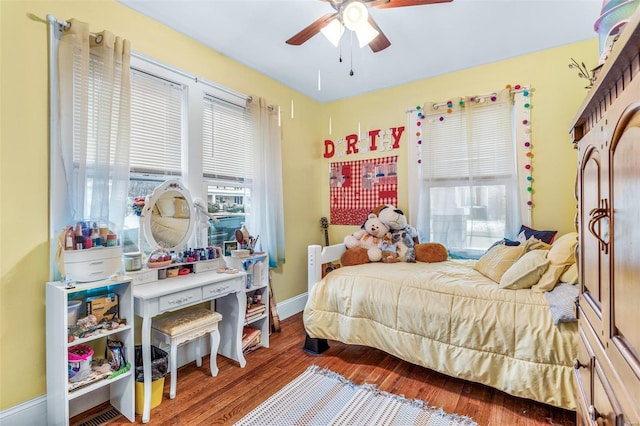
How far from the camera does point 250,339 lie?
2537 mm

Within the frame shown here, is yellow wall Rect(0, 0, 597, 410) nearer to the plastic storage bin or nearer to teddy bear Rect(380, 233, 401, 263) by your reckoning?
the plastic storage bin

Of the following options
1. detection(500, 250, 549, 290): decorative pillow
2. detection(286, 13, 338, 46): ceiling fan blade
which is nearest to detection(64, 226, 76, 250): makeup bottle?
detection(286, 13, 338, 46): ceiling fan blade

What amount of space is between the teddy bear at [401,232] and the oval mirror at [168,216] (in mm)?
1770

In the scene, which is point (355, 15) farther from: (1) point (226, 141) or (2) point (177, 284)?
(2) point (177, 284)

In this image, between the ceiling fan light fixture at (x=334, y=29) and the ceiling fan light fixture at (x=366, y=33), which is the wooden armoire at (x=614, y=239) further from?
the ceiling fan light fixture at (x=334, y=29)

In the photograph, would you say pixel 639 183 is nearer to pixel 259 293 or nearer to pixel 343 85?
pixel 259 293

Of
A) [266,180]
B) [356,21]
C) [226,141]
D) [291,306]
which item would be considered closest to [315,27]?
[356,21]

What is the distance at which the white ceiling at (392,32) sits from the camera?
208 centimetres

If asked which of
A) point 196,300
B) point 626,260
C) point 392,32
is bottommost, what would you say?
point 196,300

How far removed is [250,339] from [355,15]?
2.42 metres

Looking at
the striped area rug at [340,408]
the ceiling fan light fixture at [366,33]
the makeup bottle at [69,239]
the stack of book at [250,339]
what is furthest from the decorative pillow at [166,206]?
the ceiling fan light fixture at [366,33]

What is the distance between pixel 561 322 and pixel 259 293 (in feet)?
6.97

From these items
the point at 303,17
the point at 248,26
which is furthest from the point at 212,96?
the point at 303,17

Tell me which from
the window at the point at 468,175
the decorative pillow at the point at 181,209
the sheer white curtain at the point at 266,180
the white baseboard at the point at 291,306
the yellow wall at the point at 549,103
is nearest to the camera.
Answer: the decorative pillow at the point at 181,209
